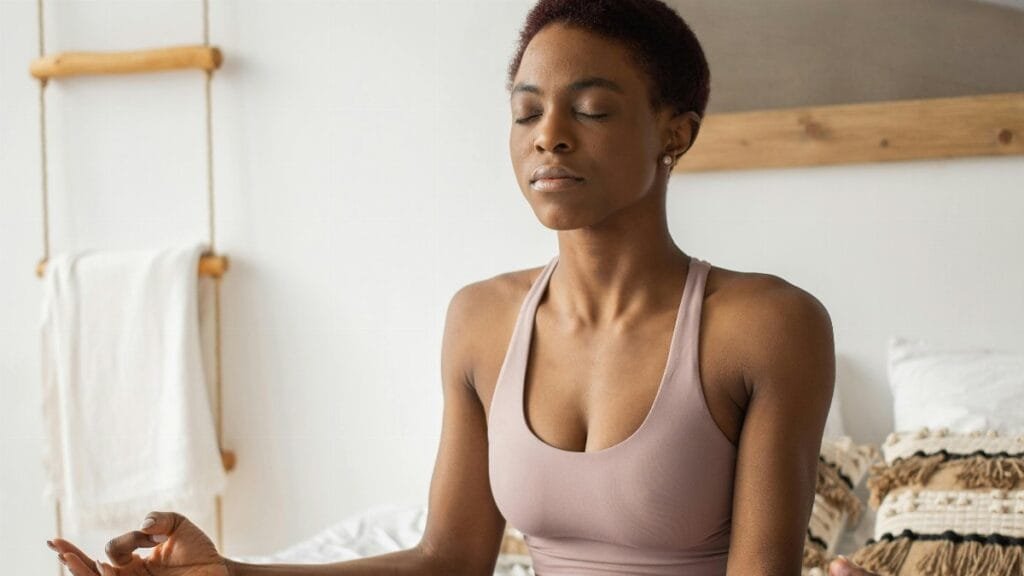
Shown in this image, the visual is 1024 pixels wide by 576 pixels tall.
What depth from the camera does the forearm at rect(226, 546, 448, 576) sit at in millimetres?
1051

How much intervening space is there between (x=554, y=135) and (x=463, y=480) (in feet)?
1.18

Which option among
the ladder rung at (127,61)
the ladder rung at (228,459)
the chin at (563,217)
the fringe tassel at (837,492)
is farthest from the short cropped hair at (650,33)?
the ladder rung at (228,459)

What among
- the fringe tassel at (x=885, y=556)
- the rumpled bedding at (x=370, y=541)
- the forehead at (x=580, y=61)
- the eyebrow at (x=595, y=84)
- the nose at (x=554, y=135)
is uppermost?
the forehead at (x=580, y=61)

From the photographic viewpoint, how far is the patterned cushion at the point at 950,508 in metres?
1.57

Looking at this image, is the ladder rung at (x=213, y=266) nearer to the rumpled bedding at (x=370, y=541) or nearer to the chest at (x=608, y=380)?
the rumpled bedding at (x=370, y=541)

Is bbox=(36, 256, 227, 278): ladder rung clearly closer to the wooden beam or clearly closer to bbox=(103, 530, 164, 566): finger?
the wooden beam

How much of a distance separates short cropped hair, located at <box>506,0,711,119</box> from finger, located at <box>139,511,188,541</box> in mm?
501

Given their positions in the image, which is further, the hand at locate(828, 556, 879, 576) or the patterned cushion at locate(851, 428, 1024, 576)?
the patterned cushion at locate(851, 428, 1024, 576)

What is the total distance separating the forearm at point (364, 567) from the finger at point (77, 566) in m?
0.11

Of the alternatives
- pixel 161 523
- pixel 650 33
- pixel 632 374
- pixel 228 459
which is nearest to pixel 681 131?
pixel 650 33

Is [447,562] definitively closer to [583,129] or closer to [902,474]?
[583,129]

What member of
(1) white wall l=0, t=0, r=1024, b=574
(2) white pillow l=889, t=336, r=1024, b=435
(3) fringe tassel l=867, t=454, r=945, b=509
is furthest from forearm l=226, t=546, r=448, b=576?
(1) white wall l=0, t=0, r=1024, b=574

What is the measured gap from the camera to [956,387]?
1.94 meters

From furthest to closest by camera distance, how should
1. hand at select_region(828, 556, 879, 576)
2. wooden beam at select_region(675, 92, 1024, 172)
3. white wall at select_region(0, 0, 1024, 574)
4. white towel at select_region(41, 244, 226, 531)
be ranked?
white towel at select_region(41, 244, 226, 531)
white wall at select_region(0, 0, 1024, 574)
wooden beam at select_region(675, 92, 1024, 172)
hand at select_region(828, 556, 879, 576)
